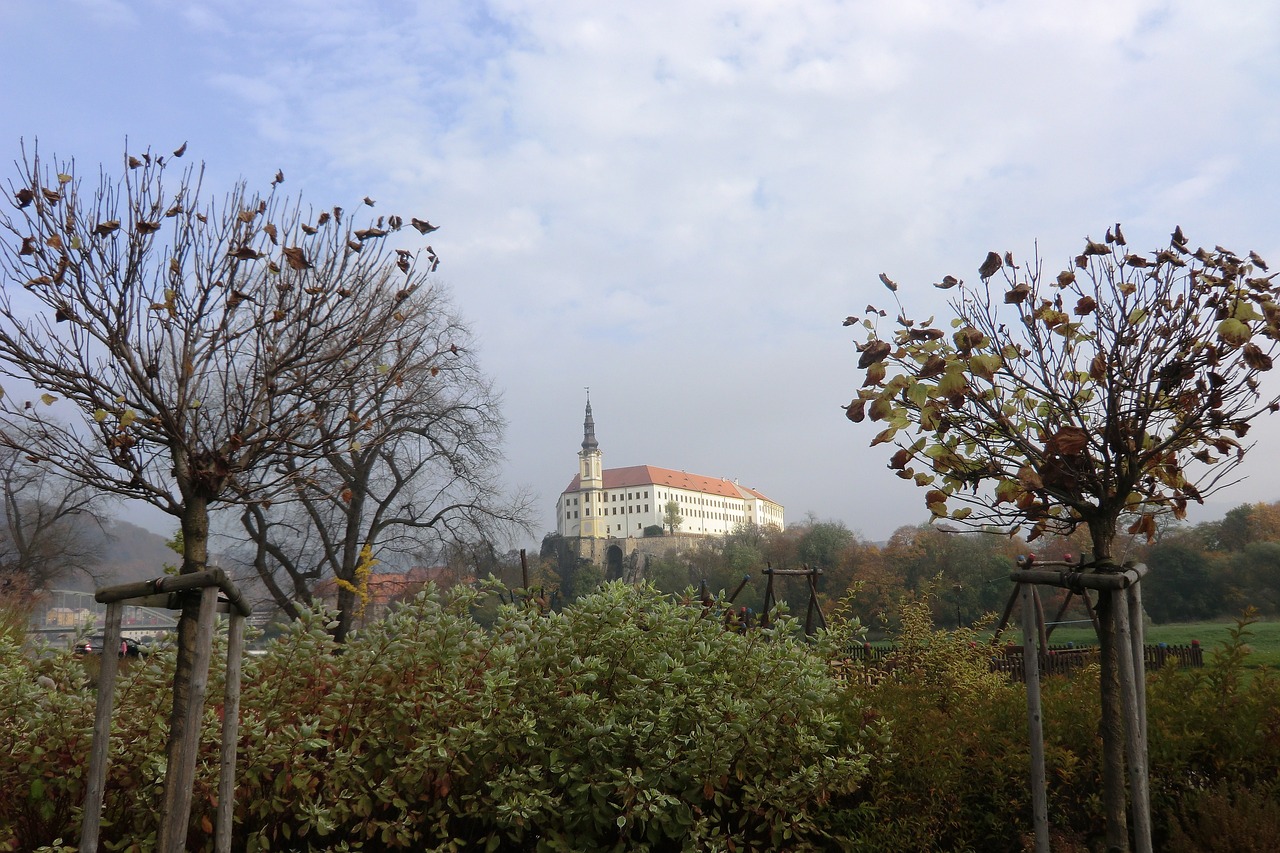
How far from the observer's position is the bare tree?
25.0m

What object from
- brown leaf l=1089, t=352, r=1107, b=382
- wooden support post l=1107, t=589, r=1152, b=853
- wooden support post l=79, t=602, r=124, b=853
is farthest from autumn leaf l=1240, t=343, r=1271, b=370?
wooden support post l=79, t=602, r=124, b=853

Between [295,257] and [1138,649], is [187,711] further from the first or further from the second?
[1138,649]

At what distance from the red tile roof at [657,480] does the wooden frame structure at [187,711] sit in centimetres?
9934

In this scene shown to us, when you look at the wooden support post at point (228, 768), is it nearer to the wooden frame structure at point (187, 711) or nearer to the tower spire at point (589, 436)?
the wooden frame structure at point (187, 711)

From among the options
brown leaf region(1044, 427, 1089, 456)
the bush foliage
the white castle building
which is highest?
the white castle building

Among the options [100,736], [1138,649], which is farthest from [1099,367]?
[100,736]

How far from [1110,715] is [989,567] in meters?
31.4

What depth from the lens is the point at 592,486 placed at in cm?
10562

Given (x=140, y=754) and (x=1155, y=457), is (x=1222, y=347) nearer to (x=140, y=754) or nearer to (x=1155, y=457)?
(x=1155, y=457)

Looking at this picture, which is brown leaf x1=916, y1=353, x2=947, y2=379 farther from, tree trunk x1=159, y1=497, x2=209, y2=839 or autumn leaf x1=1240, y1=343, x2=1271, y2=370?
tree trunk x1=159, y1=497, x2=209, y2=839

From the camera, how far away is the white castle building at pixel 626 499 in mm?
103062

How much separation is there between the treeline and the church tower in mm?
54092

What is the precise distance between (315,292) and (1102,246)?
3276 mm

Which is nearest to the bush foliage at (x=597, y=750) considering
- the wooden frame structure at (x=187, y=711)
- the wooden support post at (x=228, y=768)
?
the wooden support post at (x=228, y=768)
